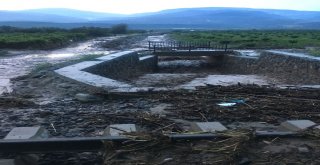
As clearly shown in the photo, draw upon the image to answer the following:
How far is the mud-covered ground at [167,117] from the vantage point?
14.2 ft

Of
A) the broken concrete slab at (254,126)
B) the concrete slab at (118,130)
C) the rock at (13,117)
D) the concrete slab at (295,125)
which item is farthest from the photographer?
the rock at (13,117)

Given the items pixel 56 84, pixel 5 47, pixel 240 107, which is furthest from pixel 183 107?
pixel 5 47

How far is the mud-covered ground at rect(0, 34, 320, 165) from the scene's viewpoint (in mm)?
4332

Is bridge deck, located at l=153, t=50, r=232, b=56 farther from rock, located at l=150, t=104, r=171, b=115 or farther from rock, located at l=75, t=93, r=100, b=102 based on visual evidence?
rock, located at l=150, t=104, r=171, b=115

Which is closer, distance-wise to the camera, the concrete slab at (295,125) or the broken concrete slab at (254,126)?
the concrete slab at (295,125)

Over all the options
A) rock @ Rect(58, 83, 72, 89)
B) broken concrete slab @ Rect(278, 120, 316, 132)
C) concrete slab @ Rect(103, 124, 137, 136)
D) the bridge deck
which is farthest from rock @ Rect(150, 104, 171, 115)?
the bridge deck

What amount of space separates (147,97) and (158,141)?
3.50 m

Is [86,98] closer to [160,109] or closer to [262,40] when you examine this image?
[160,109]

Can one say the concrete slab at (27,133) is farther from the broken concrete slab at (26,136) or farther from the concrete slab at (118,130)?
the concrete slab at (118,130)

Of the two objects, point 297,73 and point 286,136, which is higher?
point 286,136

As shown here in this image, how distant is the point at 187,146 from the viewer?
454cm

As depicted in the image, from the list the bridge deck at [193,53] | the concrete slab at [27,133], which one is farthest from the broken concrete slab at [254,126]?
the bridge deck at [193,53]

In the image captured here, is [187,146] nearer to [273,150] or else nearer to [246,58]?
[273,150]

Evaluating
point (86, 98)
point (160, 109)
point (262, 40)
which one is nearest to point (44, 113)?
point (86, 98)
